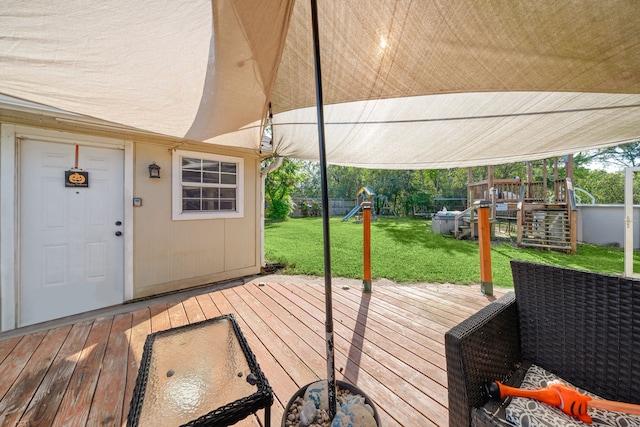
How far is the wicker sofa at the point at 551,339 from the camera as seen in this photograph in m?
0.97

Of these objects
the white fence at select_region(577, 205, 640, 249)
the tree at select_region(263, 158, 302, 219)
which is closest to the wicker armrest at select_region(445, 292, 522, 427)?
the white fence at select_region(577, 205, 640, 249)

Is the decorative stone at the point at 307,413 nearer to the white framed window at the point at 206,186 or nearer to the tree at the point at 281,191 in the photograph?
the white framed window at the point at 206,186

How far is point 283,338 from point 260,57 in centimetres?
220

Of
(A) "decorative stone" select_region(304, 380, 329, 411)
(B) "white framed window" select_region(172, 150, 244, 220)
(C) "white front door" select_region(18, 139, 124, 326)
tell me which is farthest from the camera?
(B) "white framed window" select_region(172, 150, 244, 220)

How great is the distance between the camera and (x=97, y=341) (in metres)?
2.18

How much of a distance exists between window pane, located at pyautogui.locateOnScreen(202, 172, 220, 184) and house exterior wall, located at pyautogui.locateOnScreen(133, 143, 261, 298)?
365 mm

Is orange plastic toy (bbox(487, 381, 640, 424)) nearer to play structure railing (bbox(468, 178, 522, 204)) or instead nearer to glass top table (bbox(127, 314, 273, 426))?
glass top table (bbox(127, 314, 273, 426))

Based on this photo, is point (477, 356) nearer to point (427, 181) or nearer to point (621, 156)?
point (427, 181)

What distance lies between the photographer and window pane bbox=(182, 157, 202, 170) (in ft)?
11.9

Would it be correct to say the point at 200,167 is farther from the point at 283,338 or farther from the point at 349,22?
the point at 349,22

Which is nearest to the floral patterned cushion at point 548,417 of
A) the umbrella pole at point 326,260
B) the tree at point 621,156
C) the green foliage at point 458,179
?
the umbrella pole at point 326,260

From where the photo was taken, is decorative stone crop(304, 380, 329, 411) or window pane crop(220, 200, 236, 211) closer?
decorative stone crop(304, 380, 329, 411)

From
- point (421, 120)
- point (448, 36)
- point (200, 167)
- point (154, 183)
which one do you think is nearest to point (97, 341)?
point (154, 183)

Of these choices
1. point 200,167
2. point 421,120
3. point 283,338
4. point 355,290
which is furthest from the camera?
point 200,167
